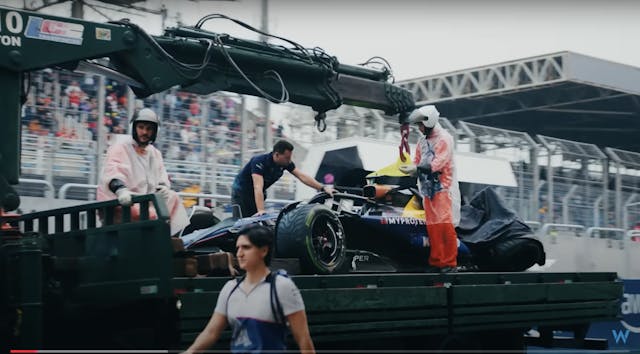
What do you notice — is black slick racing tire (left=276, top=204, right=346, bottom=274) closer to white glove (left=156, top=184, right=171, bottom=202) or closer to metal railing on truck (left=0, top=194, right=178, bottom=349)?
white glove (left=156, top=184, right=171, bottom=202)

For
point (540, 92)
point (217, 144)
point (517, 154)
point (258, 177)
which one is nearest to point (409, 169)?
point (258, 177)

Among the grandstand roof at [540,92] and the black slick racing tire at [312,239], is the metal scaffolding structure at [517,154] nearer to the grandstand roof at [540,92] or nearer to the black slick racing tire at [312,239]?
the grandstand roof at [540,92]

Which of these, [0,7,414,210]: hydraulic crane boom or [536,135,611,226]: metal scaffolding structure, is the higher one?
[0,7,414,210]: hydraulic crane boom

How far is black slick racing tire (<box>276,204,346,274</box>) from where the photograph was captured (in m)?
8.29

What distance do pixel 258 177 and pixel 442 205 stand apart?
178 cm

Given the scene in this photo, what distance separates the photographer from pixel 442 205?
9711 millimetres

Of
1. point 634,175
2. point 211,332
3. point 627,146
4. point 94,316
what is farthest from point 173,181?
point 627,146

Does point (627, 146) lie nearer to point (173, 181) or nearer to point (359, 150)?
point (359, 150)

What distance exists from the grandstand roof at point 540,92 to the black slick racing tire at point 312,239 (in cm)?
1812

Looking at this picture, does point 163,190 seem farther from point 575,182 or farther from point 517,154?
point 575,182

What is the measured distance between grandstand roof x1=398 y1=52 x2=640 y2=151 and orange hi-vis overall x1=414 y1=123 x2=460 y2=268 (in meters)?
16.5

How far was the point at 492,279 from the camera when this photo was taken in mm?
9477

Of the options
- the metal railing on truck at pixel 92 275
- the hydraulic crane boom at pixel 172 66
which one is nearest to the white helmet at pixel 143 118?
the hydraulic crane boom at pixel 172 66

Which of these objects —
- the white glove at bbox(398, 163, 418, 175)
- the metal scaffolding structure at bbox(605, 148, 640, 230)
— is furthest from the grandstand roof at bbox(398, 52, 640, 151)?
the white glove at bbox(398, 163, 418, 175)
